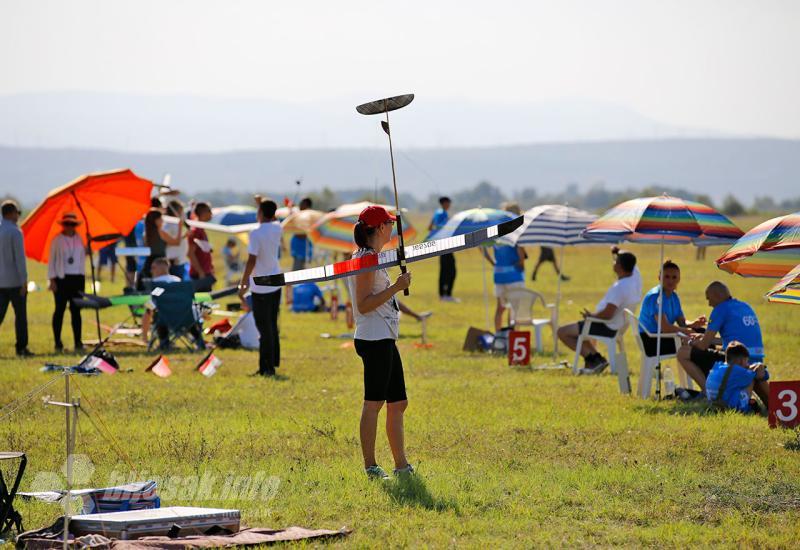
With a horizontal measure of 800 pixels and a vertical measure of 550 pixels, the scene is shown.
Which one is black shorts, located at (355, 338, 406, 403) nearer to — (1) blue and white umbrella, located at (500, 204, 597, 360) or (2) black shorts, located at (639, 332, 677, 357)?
(2) black shorts, located at (639, 332, 677, 357)

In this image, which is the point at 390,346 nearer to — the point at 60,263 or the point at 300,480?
the point at 300,480

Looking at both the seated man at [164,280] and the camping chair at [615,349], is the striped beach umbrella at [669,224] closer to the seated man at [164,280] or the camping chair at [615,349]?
the camping chair at [615,349]

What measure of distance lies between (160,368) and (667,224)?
19.7 ft

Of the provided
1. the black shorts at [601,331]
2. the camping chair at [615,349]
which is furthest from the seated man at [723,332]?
the black shorts at [601,331]

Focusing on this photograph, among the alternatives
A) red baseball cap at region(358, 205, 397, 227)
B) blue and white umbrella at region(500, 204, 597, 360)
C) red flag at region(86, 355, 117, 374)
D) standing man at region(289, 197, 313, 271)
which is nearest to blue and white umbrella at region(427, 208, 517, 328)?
blue and white umbrella at region(500, 204, 597, 360)

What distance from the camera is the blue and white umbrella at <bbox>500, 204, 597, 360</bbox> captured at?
14.1 meters

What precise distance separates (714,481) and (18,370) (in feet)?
28.9

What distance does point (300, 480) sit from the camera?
788 centimetres

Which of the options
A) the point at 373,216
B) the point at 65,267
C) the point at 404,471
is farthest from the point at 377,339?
the point at 65,267

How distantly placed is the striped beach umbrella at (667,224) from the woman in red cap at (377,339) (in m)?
3.98

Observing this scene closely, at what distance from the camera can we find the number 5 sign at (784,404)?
9.55 metres

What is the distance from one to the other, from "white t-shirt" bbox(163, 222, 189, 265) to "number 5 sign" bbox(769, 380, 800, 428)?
10089mm

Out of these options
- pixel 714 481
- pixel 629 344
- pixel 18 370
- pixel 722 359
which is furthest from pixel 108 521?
pixel 629 344

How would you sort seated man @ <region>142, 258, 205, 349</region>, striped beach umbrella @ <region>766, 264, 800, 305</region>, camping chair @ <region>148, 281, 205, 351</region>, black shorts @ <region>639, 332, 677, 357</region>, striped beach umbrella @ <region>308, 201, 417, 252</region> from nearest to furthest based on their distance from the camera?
striped beach umbrella @ <region>766, 264, 800, 305</region> < black shorts @ <region>639, 332, 677, 357</region> < camping chair @ <region>148, 281, 205, 351</region> < seated man @ <region>142, 258, 205, 349</region> < striped beach umbrella @ <region>308, 201, 417, 252</region>
